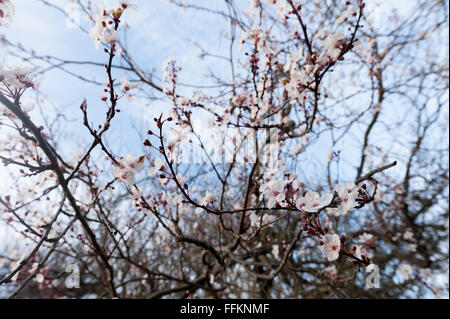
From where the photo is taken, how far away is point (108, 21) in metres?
1.14

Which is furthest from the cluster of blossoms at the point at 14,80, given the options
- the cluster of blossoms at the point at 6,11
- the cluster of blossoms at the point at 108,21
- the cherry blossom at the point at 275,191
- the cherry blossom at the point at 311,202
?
the cherry blossom at the point at 311,202

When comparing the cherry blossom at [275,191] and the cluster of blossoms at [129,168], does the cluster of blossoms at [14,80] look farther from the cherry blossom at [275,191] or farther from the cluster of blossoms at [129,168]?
the cherry blossom at [275,191]

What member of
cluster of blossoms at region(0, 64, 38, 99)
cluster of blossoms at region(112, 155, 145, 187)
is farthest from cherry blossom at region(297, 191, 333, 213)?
cluster of blossoms at region(0, 64, 38, 99)

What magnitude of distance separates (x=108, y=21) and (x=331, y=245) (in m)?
1.34

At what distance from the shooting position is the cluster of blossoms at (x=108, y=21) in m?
1.11

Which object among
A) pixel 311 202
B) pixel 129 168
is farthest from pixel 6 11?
pixel 311 202

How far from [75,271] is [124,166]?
40.0 inches

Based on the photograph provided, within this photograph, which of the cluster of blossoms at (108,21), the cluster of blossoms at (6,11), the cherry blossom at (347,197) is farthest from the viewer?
the cherry blossom at (347,197)

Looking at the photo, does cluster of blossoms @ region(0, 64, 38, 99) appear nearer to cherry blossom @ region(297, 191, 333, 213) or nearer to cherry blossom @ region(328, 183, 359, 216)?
cherry blossom @ region(297, 191, 333, 213)

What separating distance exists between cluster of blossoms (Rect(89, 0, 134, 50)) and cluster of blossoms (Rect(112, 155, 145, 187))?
0.51 m

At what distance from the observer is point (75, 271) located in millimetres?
1799

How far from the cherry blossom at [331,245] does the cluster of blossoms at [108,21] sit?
124 centimetres
